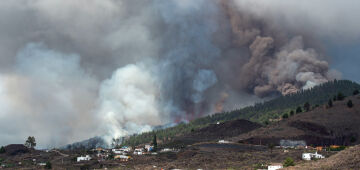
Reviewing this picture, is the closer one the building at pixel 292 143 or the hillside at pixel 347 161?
the hillside at pixel 347 161

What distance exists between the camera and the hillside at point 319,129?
162375 mm

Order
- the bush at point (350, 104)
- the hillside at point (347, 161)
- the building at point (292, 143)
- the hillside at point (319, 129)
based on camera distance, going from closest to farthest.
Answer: the hillside at point (347, 161) → the building at point (292, 143) → the hillside at point (319, 129) → the bush at point (350, 104)

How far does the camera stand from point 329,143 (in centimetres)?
16188

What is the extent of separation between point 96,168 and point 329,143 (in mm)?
94353

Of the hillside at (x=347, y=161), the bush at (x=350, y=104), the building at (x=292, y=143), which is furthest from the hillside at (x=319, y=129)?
the hillside at (x=347, y=161)

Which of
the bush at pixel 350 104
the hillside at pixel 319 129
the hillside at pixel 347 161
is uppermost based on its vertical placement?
the bush at pixel 350 104

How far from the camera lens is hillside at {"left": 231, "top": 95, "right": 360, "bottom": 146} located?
162375 millimetres

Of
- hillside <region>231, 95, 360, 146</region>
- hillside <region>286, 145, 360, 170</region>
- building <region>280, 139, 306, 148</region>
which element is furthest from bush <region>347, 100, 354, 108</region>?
hillside <region>286, 145, 360, 170</region>

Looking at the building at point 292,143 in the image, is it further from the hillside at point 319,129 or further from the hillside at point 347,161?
the hillside at point 347,161

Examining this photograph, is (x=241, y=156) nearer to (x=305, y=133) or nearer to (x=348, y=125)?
(x=305, y=133)

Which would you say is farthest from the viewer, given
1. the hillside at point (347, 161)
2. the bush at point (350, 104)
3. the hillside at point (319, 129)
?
the bush at point (350, 104)

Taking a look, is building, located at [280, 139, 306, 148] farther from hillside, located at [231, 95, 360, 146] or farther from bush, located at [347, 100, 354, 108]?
bush, located at [347, 100, 354, 108]

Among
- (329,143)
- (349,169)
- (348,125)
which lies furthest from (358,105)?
(349,169)

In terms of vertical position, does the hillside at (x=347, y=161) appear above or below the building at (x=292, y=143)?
below
